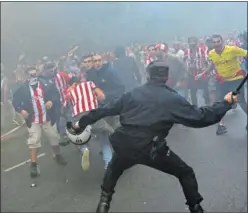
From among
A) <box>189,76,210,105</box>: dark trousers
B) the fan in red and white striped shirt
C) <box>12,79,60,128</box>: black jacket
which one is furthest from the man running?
<box>12,79,60,128</box>: black jacket

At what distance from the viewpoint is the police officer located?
329cm

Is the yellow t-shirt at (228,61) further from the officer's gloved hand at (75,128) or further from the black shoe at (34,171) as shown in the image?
the black shoe at (34,171)

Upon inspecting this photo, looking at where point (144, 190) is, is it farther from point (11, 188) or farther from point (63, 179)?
point (11, 188)

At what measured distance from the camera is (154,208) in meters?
4.84

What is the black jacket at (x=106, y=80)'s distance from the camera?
507 centimetres

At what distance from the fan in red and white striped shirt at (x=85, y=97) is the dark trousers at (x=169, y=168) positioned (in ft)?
4.05

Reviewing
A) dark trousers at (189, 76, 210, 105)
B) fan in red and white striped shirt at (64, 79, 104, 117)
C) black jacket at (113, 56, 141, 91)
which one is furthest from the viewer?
black jacket at (113, 56, 141, 91)

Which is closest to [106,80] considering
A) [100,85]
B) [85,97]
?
[100,85]

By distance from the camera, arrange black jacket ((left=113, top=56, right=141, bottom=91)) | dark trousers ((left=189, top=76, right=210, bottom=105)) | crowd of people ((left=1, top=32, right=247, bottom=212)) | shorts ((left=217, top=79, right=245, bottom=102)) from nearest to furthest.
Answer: crowd of people ((left=1, top=32, right=247, bottom=212)) → shorts ((left=217, top=79, right=245, bottom=102)) → dark trousers ((left=189, top=76, right=210, bottom=105)) → black jacket ((left=113, top=56, right=141, bottom=91))

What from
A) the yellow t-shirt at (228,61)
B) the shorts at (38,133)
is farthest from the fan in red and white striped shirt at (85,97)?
the yellow t-shirt at (228,61)

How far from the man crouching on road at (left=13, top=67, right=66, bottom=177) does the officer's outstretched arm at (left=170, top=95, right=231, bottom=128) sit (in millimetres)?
2525

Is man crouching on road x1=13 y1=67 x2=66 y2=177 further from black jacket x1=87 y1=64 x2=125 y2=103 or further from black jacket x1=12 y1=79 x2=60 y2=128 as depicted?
black jacket x1=87 y1=64 x2=125 y2=103

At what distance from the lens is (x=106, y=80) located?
5098 mm

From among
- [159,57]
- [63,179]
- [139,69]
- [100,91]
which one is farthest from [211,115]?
[139,69]
